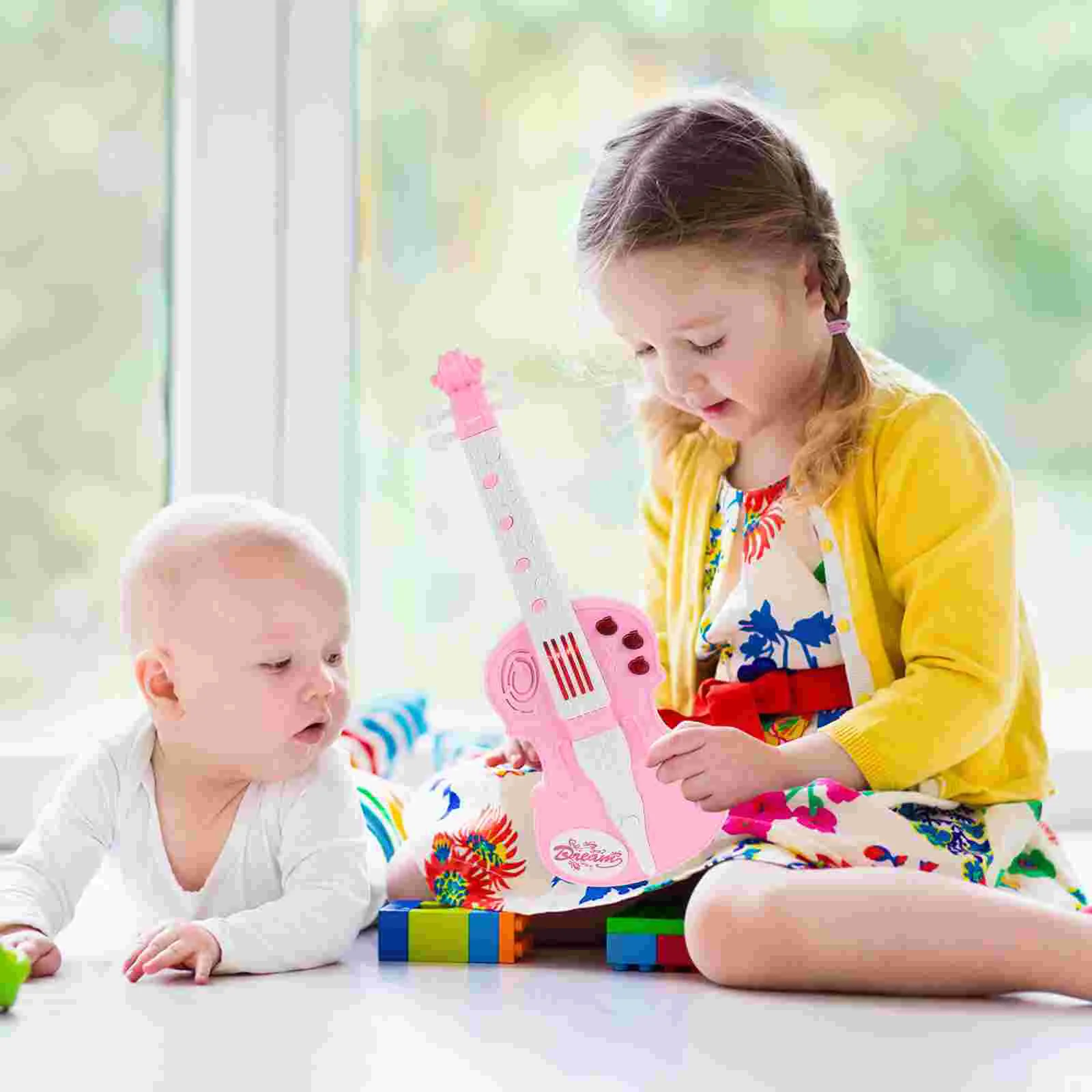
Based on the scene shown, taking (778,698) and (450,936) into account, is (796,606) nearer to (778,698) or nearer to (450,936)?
(778,698)

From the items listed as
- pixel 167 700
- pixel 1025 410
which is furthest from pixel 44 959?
pixel 1025 410

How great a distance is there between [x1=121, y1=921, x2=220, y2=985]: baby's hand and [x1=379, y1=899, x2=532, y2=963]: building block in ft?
0.46

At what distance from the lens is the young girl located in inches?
40.8

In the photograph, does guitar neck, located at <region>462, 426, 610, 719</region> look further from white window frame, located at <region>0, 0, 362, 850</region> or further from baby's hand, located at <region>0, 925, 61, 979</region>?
white window frame, located at <region>0, 0, 362, 850</region>

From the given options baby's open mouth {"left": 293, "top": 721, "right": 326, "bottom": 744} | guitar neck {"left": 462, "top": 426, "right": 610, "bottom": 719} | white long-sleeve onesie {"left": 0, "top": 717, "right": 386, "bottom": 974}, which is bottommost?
white long-sleeve onesie {"left": 0, "top": 717, "right": 386, "bottom": 974}

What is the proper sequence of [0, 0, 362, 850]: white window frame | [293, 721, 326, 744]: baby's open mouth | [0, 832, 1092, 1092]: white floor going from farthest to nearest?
[0, 0, 362, 850]: white window frame, [293, 721, 326, 744]: baby's open mouth, [0, 832, 1092, 1092]: white floor

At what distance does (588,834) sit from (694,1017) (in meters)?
0.19

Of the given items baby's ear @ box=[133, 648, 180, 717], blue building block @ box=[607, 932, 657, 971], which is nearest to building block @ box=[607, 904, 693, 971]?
blue building block @ box=[607, 932, 657, 971]

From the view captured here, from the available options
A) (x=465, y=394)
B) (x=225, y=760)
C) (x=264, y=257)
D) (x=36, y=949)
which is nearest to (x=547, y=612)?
(x=465, y=394)

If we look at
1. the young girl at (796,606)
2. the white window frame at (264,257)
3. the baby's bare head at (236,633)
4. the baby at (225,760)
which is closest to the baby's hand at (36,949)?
the baby at (225,760)

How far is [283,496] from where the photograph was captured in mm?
1760

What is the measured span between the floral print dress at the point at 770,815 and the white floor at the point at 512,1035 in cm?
9

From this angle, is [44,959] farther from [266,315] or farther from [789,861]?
[266,315]

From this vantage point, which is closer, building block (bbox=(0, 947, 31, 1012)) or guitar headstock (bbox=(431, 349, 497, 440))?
building block (bbox=(0, 947, 31, 1012))
